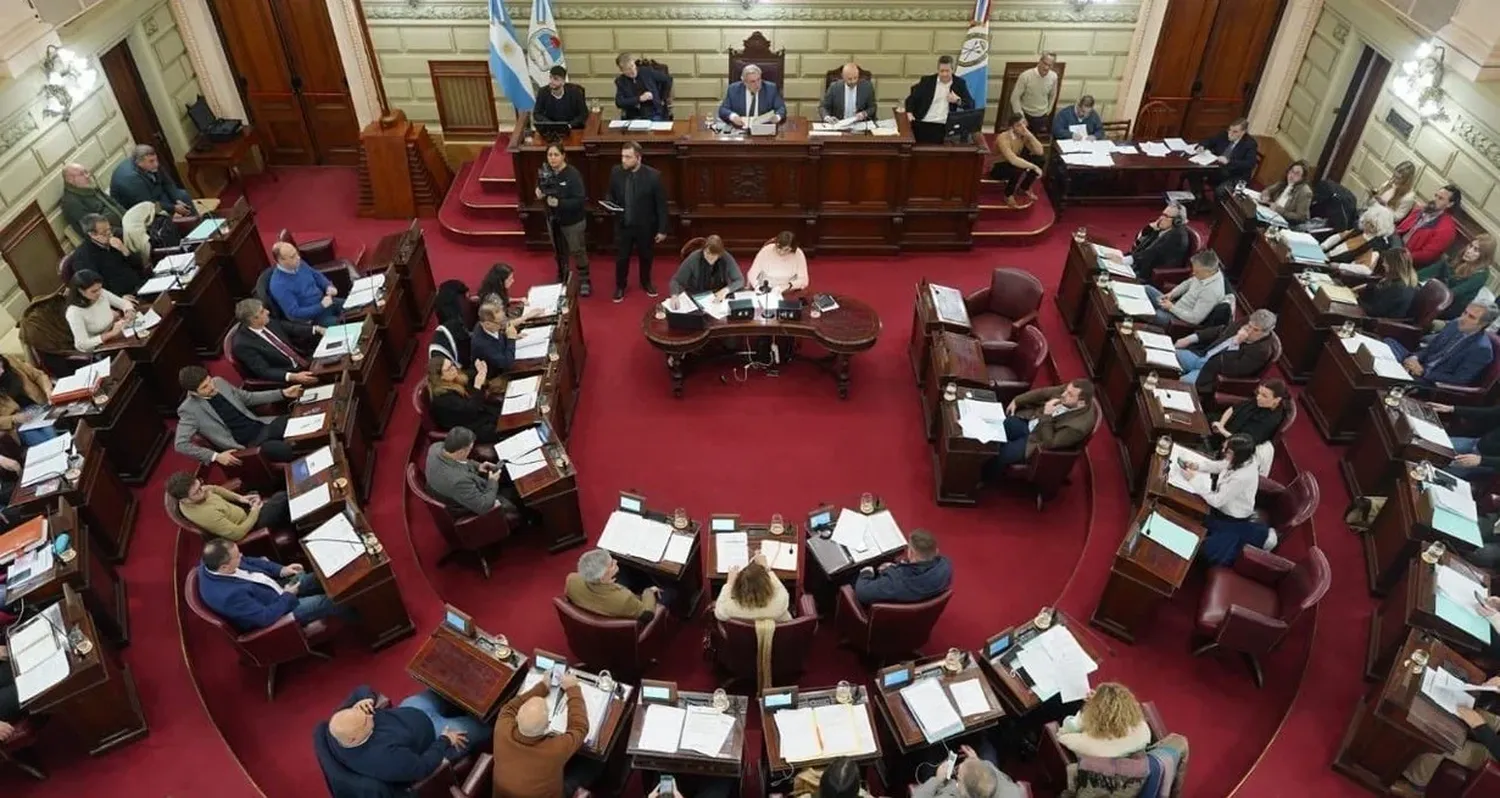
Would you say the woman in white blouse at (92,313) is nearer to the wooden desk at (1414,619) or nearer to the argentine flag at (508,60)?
the argentine flag at (508,60)

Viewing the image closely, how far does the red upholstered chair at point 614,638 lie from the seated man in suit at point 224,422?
2823mm

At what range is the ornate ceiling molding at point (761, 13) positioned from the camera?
1104 centimetres

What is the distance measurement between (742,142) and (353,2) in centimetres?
512

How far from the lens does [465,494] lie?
6328 mm

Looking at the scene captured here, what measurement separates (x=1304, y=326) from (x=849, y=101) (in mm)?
4901

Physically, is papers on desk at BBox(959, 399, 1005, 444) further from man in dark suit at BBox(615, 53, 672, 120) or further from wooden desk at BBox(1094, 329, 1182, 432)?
man in dark suit at BBox(615, 53, 672, 120)

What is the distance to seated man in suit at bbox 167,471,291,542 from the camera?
5.88 meters

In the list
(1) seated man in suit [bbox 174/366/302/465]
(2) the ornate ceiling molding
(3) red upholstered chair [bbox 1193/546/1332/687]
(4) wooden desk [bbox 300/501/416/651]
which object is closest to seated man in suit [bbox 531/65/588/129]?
(2) the ornate ceiling molding

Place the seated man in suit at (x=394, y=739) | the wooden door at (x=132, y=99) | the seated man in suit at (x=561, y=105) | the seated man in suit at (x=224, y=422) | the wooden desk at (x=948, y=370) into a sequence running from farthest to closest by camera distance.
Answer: the wooden door at (x=132, y=99) < the seated man in suit at (x=561, y=105) < the wooden desk at (x=948, y=370) < the seated man in suit at (x=224, y=422) < the seated man in suit at (x=394, y=739)

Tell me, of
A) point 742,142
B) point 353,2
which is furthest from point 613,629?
point 353,2

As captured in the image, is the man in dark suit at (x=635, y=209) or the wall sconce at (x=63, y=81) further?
the man in dark suit at (x=635, y=209)

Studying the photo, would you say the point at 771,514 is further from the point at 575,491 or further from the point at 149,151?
the point at 149,151

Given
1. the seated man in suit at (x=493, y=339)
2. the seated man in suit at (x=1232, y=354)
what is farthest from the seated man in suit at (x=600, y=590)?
the seated man in suit at (x=1232, y=354)

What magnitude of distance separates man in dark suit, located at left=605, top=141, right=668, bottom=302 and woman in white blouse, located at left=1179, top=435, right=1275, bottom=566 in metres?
5.24
